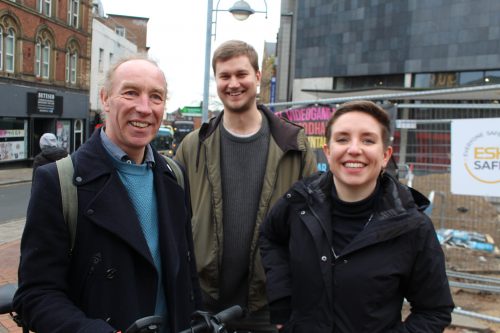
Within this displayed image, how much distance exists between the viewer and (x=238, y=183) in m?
2.73

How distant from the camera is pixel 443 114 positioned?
548cm

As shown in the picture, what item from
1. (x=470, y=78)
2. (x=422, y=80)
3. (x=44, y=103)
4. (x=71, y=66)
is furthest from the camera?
(x=422, y=80)

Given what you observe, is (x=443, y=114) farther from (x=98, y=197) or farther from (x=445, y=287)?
(x=98, y=197)

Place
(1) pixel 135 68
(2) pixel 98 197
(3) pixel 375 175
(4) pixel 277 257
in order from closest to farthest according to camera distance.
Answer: (2) pixel 98 197
(1) pixel 135 68
(3) pixel 375 175
(4) pixel 277 257

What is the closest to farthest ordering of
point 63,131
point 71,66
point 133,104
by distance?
point 133,104 < point 63,131 < point 71,66

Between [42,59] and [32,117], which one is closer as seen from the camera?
[32,117]

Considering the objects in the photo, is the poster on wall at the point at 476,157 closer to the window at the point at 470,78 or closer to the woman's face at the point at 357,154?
the woman's face at the point at 357,154

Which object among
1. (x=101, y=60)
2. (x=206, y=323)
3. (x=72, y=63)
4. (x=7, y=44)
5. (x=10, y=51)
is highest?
(x=101, y=60)

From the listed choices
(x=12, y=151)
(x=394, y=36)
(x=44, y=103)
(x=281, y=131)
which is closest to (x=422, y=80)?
(x=394, y=36)

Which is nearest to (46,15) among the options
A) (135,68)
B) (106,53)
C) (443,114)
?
(106,53)

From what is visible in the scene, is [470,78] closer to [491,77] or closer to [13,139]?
[491,77]

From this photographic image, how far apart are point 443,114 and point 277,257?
4.09m

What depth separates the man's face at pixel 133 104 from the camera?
5.98 ft

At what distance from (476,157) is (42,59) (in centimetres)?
2620
